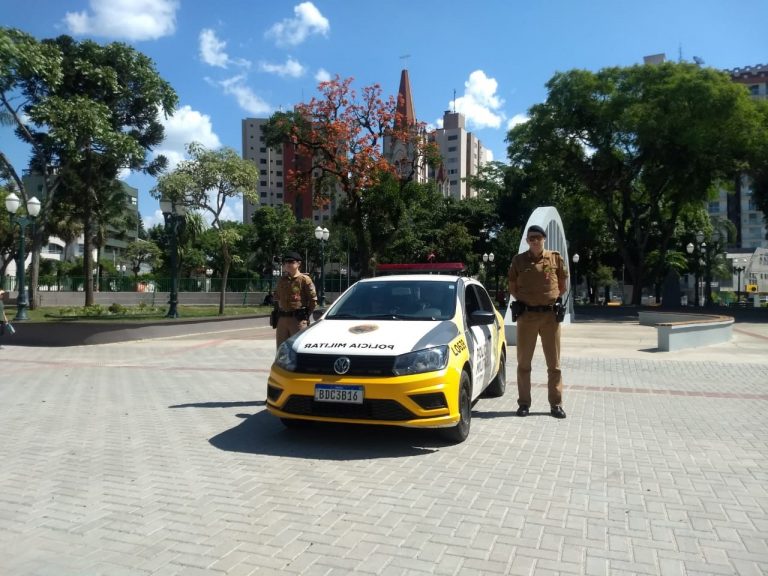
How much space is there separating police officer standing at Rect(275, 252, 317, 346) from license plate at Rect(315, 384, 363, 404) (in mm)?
2365

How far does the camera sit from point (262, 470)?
4984 millimetres

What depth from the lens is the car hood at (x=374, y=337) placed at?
541 cm

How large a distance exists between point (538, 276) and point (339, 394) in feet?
9.10

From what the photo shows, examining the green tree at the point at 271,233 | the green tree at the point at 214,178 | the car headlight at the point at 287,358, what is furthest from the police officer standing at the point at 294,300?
the green tree at the point at 271,233

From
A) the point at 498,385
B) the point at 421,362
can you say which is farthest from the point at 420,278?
the point at 498,385

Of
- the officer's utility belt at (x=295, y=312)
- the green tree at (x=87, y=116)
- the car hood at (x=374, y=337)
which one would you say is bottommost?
the car hood at (x=374, y=337)

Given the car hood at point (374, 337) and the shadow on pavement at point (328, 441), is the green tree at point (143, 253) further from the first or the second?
the car hood at point (374, 337)

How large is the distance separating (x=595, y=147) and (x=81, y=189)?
26.3 metres

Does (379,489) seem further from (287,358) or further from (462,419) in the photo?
(287,358)

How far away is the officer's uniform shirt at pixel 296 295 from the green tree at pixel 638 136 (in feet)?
89.1

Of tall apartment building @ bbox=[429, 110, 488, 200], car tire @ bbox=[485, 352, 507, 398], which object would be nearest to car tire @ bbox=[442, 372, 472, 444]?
car tire @ bbox=[485, 352, 507, 398]

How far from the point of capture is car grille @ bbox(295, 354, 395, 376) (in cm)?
530

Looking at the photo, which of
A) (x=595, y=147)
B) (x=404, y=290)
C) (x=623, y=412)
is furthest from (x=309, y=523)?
(x=595, y=147)

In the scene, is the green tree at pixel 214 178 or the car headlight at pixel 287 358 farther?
the green tree at pixel 214 178
